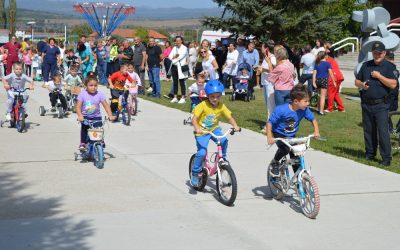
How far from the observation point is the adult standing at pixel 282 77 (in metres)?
11.9

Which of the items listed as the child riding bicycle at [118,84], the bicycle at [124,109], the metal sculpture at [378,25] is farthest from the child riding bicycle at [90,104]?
the metal sculpture at [378,25]

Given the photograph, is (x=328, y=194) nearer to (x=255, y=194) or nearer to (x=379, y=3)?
(x=255, y=194)

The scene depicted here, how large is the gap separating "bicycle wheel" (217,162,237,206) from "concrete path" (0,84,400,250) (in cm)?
10

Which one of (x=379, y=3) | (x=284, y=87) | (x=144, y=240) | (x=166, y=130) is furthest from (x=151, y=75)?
(x=379, y=3)

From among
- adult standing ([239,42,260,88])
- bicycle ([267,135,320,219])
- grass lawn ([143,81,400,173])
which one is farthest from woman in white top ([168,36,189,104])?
bicycle ([267,135,320,219])

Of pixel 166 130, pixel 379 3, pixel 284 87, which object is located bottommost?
pixel 166 130

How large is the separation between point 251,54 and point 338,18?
11.5 m

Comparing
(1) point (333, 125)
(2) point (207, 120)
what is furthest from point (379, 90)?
(1) point (333, 125)

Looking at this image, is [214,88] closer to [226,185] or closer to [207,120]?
[207,120]

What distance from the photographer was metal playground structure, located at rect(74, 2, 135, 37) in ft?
178

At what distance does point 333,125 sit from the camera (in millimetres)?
14438

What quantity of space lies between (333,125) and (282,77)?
296cm

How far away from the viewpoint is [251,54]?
19578 millimetres

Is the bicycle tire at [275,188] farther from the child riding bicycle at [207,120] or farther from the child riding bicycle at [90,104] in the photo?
the child riding bicycle at [90,104]
